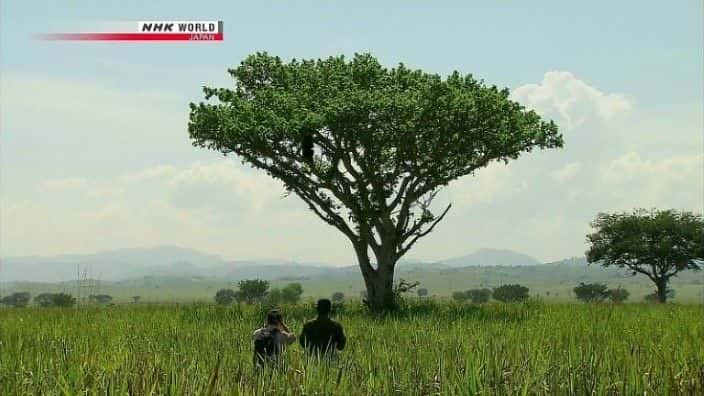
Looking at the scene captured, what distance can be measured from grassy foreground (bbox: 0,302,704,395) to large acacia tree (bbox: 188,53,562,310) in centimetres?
393

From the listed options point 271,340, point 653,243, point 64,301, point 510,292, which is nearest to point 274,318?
point 271,340

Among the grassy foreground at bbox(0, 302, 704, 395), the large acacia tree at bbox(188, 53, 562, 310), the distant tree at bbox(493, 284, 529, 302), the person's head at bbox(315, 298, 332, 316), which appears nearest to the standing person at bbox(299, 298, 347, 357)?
the person's head at bbox(315, 298, 332, 316)

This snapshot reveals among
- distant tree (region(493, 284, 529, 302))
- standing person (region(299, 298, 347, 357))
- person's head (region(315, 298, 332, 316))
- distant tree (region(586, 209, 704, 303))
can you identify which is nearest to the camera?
standing person (region(299, 298, 347, 357))

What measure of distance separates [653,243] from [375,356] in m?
60.7

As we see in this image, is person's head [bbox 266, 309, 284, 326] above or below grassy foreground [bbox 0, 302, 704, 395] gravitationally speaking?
above

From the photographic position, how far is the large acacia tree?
27312mm

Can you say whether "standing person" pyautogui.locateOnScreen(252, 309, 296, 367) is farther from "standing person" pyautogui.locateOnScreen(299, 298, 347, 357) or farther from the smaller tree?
the smaller tree

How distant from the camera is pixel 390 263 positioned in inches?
1189

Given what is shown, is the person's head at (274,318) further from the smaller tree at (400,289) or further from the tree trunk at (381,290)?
the smaller tree at (400,289)

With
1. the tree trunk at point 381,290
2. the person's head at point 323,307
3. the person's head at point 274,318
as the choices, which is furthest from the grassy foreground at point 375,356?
the tree trunk at point 381,290

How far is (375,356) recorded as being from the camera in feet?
35.8

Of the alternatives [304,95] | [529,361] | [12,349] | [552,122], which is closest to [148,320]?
[12,349]

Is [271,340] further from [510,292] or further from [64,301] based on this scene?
[510,292]

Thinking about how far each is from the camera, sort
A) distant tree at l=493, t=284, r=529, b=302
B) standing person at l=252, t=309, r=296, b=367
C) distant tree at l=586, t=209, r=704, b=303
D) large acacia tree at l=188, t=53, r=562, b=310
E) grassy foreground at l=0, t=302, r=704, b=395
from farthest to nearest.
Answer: distant tree at l=493, t=284, r=529, b=302 → distant tree at l=586, t=209, r=704, b=303 → large acacia tree at l=188, t=53, r=562, b=310 → standing person at l=252, t=309, r=296, b=367 → grassy foreground at l=0, t=302, r=704, b=395
